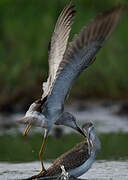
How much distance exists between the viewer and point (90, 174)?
37.9ft

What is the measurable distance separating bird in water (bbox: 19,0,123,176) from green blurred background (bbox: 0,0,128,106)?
22.4 feet

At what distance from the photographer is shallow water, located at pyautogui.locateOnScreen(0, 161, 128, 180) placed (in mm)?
11219

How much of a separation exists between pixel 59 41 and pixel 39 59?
765 cm

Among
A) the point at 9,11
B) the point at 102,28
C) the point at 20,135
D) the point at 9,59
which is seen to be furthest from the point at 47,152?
the point at 9,11

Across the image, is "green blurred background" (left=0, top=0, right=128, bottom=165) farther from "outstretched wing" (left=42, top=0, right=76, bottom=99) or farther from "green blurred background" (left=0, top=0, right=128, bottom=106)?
"outstretched wing" (left=42, top=0, right=76, bottom=99)

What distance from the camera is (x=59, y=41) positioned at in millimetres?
10773

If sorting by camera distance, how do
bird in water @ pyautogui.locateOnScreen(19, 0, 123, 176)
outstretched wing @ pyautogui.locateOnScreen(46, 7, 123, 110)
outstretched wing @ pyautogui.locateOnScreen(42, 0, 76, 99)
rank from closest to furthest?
outstretched wing @ pyautogui.locateOnScreen(46, 7, 123, 110), bird in water @ pyautogui.locateOnScreen(19, 0, 123, 176), outstretched wing @ pyautogui.locateOnScreen(42, 0, 76, 99)

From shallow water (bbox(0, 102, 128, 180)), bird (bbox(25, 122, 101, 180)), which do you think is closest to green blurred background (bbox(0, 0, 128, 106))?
shallow water (bbox(0, 102, 128, 180))

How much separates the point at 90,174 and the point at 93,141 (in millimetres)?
527

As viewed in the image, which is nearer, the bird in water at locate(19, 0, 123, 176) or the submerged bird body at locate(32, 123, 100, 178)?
the bird in water at locate(19, 0, 123, 176)

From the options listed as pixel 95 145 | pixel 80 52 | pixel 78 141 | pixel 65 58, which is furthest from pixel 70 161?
pixel 78 141

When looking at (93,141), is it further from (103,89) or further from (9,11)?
(9,11)

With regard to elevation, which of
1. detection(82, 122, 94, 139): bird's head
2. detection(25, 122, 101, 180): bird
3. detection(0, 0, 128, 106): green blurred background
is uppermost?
detection(0, 0, 128, 106): green blurred background

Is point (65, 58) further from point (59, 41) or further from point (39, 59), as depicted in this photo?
point (39, 59)
